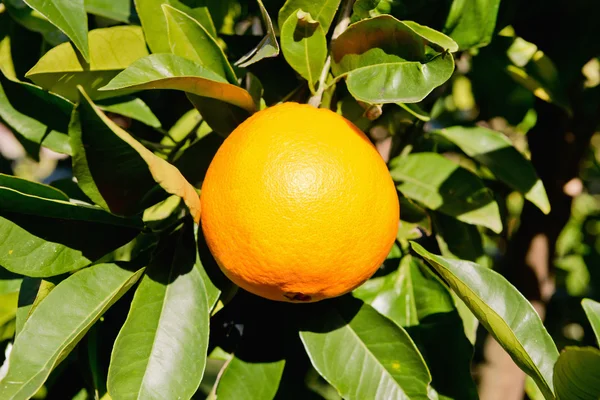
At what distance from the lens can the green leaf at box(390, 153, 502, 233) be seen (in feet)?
2.71

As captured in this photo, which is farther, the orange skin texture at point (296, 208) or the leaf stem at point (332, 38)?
the leaf stem at point (332, 38)

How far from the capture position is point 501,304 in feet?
2.17

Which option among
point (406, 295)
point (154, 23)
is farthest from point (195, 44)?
point (406, 295)

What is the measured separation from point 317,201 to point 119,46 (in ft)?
1.19

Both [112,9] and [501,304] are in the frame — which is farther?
[112,9]

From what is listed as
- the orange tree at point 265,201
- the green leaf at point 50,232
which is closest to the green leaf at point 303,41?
the orange tree at point 265,201

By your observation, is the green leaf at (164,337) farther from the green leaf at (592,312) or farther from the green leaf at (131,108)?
the green leaf at (592,312)

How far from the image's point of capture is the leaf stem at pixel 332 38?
28.9 inches

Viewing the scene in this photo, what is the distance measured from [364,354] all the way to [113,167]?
0.37m

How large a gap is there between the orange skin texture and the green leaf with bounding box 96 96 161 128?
0.81 ft

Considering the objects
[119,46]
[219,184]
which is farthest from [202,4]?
[219,184]

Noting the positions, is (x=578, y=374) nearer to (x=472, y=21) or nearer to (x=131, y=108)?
(x=472, y=21)

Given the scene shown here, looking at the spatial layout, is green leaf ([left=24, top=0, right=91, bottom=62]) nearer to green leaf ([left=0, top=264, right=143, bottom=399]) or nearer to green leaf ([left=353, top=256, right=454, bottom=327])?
green leaf ([left=0, top=264, right=143, bottom=399])

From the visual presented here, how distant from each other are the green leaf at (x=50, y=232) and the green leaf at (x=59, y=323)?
32 millimetres
